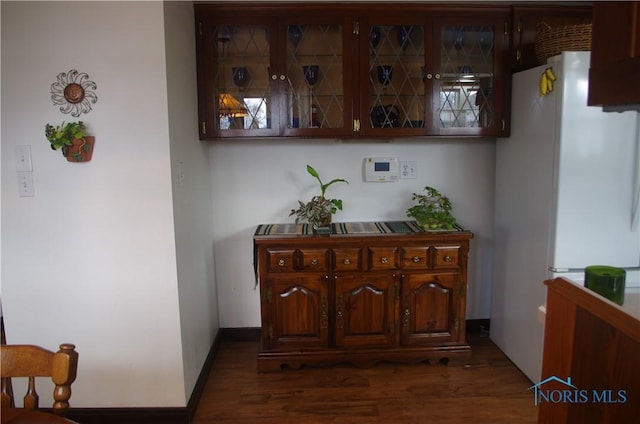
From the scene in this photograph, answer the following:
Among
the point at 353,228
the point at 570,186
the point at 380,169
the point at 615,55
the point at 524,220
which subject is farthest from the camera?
the point at 380,169

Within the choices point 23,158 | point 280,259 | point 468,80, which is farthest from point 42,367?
point 468,80

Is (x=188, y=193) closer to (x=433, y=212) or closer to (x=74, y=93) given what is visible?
(x=74, y=93)

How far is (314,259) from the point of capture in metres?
2.55

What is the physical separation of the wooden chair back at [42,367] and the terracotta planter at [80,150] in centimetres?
104

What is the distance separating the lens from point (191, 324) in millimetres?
2318

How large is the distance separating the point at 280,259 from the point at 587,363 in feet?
5.78

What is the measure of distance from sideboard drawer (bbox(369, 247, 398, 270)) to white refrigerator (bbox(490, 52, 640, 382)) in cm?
78

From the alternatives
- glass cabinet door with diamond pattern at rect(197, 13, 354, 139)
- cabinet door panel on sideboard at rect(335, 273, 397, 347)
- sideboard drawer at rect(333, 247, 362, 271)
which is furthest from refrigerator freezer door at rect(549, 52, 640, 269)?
glass cabinet door with diamond pattern at rect(197, 13, 354, 139)

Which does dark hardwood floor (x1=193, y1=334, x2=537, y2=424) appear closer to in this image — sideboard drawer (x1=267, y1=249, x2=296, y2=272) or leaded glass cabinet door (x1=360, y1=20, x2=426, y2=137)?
sideboard drawer (x1=267, y1=249, x2=296, y2=272)

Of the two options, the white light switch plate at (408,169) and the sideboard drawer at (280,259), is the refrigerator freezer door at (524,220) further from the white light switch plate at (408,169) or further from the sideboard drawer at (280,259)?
the sideboard drawer at (280,259)

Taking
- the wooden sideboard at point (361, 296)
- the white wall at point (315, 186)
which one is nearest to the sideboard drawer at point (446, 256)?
the wooden sideboard at point (361, 296)

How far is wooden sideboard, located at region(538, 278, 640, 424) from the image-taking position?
1.00 meters

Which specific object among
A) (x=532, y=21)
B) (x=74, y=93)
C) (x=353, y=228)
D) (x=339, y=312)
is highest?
(x=532, y=21)

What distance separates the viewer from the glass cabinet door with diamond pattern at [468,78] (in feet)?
8.54
